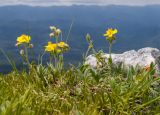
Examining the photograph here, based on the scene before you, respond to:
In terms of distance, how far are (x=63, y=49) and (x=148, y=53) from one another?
2.14 metres

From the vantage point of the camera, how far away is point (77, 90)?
20.1 feet

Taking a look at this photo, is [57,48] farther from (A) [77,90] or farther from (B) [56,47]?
(A) [77,90]

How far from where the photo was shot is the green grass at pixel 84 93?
531 cm

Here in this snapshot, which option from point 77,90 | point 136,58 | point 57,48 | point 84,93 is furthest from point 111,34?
point 136,58

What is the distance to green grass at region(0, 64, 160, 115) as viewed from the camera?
5.31 metres

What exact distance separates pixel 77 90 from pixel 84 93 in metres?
0.25

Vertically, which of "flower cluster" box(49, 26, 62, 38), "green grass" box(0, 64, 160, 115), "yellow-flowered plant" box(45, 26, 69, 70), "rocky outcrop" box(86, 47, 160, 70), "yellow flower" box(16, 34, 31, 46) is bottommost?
"rocky outcrop" box(86, 47, 160, 70)

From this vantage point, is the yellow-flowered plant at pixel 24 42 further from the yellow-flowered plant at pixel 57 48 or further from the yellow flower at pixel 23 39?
the yellow-flowered plant at pixel 57 48

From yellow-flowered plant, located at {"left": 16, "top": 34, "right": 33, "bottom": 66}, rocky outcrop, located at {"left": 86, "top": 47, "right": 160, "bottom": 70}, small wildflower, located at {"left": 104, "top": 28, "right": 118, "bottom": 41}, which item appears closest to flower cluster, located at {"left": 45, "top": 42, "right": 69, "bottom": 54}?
yellow-flowered plant, located at {"left": 16, "top": 34, "right": 33, "bottom": 66}

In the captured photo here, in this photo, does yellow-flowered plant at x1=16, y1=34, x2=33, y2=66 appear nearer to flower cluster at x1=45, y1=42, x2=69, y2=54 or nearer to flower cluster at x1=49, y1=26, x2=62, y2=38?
flower cluster at x1=45, y1=42, x2=69, y2=54

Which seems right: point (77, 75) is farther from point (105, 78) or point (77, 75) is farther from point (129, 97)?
point (129, 97)

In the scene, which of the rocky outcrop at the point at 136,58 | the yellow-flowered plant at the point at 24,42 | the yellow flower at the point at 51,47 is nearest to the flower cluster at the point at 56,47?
the yellow flower at the point at 51,47

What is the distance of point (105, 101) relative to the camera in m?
5.61

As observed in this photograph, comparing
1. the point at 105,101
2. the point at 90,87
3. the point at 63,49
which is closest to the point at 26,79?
the point at 63,49
